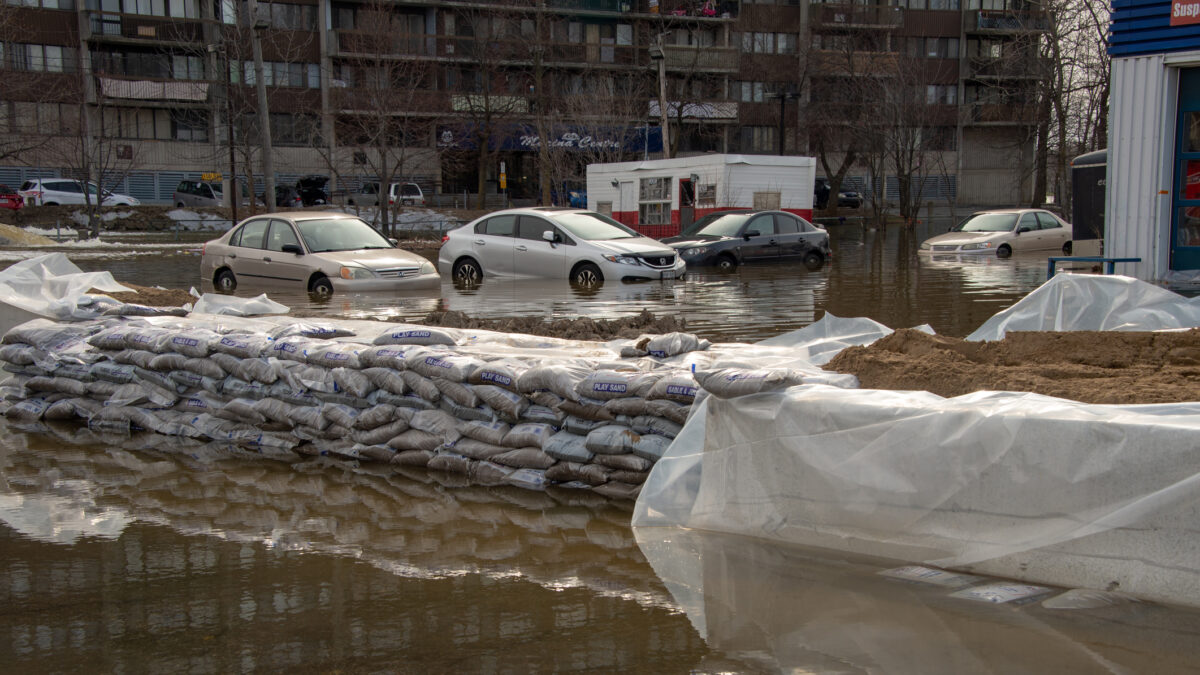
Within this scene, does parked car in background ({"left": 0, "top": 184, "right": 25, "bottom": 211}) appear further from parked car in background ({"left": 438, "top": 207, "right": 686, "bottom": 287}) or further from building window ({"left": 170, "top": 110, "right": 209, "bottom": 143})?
parked car in background ({"left": 438, "top": 207, "right": 686, "bottom": 287})

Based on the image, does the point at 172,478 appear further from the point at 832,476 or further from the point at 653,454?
the point at 832,476

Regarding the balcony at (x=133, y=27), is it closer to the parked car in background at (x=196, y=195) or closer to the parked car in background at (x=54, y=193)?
the parked car in background at (x=196, y=195)

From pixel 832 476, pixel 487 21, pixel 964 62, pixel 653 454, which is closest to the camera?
pixel 832 476

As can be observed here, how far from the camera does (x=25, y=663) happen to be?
3695 mm

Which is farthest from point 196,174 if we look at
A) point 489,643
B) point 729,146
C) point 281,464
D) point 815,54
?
point 489,643

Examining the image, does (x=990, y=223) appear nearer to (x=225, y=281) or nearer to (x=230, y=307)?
(x=225, y=281)

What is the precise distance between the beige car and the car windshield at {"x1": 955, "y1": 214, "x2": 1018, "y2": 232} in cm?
1429

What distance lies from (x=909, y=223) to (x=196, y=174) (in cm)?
3458

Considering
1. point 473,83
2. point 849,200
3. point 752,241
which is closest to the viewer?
point 752,241

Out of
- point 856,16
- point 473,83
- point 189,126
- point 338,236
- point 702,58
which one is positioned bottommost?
point 338,236

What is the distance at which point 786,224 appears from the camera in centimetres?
2214

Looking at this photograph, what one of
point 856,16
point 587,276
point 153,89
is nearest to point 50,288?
point 587,276

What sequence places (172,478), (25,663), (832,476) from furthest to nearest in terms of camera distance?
(172,478), (832,476), (25,663)

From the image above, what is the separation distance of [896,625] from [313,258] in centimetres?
1270
